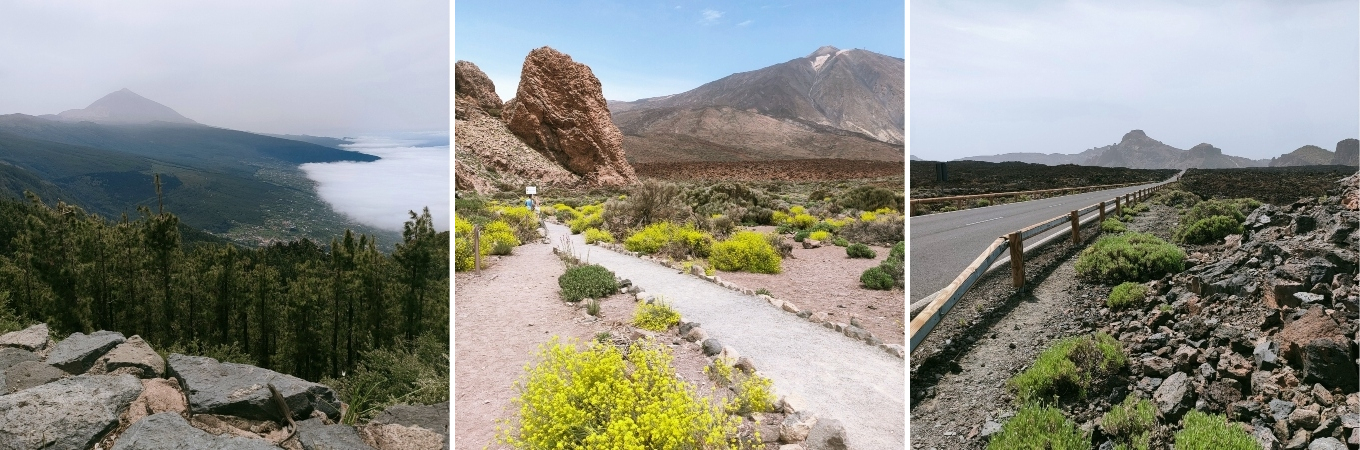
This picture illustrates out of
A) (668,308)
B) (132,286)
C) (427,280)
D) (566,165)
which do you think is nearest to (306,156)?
(427,280)

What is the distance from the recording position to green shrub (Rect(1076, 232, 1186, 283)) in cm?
207

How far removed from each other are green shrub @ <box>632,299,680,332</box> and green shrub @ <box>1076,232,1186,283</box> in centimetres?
208

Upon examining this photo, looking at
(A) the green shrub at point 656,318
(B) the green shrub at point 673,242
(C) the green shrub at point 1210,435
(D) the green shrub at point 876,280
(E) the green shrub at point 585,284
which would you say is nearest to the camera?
(C) the green shrub at point 1210,435

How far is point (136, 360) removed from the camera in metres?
3.12

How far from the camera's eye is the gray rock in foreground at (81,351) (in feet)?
10.1

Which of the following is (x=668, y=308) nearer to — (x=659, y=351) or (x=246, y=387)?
(x=659, y=351)

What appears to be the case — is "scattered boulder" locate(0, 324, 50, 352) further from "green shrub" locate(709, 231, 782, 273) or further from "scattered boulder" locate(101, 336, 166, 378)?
"green shrub" locate(709, 231, 782, 273)

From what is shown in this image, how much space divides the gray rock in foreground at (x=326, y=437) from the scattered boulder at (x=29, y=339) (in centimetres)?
235

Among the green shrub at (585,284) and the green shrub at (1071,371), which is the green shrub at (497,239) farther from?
the green shrub at (1071,371)

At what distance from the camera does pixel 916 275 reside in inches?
95.6

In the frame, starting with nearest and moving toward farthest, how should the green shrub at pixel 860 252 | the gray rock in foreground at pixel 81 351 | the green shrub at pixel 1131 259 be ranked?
1. the green shrub at pixel 1131 259
2. the gray rock in foreground at pixel 81 351
3. the green shrub at pixel 860 252

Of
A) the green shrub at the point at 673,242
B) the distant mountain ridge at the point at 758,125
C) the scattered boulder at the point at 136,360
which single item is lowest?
the scattered boulder at the point at 136,360

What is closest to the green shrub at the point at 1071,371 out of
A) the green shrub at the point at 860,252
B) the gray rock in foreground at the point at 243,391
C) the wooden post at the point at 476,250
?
the wooden post at the point at 476,250

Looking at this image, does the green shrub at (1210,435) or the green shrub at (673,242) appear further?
the green shrub at (673,242)
